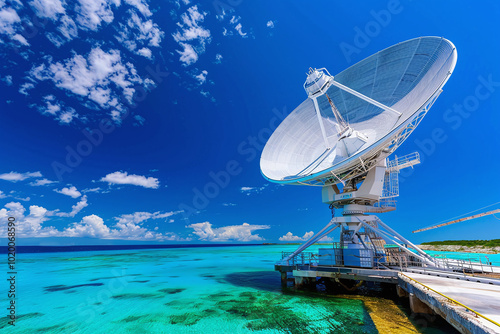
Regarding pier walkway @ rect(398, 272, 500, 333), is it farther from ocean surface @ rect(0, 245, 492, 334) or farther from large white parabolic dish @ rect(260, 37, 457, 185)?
large white parabolic dish @ rect(260, 37, 457, 185)

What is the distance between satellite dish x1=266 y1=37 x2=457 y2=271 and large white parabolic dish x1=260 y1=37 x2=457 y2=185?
0.22ft

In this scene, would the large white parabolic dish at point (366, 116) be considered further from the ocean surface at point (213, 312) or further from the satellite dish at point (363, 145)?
the ocean surface at point (213, 312)

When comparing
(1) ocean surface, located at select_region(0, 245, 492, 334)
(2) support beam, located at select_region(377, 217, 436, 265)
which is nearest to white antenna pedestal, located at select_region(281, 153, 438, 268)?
(2) support beam, located at select_region(377, 217, 436, 265)

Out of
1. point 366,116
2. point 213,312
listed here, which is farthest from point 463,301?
point 366,116

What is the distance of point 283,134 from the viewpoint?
2414 centimetres

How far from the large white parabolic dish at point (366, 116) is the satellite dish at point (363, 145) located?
0.07m

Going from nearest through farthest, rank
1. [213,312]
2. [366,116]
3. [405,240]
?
[213,312]
[405,240]
[366,116]

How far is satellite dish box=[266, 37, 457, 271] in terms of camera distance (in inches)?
669

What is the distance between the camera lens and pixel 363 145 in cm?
1877

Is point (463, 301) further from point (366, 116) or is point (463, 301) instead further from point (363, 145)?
point (366, 116)

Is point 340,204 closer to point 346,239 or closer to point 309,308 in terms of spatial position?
point 346,239

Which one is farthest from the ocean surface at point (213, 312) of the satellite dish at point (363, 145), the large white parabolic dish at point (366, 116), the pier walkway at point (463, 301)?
the large white parabolic dish at point (366, 116)

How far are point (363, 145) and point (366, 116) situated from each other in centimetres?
418

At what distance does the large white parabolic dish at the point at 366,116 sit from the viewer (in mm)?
15759
